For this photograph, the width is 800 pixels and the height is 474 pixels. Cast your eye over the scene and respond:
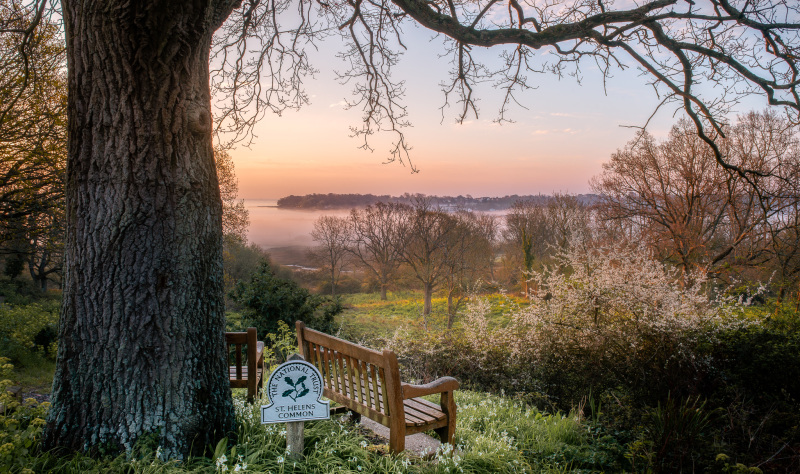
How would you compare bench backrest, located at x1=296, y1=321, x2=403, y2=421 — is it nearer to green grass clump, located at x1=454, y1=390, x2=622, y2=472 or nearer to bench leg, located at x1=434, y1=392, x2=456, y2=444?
bench leg, located at x1=434, y1=392, x2=456, y2=444

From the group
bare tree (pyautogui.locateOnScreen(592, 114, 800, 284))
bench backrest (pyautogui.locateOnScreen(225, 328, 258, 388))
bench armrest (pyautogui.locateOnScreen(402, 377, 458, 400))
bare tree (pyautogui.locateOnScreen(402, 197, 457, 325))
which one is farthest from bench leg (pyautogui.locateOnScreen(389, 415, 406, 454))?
bare tree (pyautogui.locateOnScreen(402, 197, 457, 325))

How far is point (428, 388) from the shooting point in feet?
11.6

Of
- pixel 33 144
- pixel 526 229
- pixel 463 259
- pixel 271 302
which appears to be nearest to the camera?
pixel 33 144

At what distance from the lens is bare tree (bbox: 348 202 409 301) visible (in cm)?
2325

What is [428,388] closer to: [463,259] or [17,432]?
[17,432]

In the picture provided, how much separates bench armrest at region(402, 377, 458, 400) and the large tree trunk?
1.45 metres

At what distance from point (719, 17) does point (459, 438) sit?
521 cm

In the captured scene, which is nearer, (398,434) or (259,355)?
(398,434)

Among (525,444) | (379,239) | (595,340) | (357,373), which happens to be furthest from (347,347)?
(379,239)

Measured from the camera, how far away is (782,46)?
532 cm

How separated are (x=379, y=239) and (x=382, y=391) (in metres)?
20.6

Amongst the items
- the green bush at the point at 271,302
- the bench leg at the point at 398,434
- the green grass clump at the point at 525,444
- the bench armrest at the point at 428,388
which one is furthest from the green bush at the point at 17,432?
the green bush at the point at 271,302

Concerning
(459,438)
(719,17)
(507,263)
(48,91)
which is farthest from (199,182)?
(507,263)

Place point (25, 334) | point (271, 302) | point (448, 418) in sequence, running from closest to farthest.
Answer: point (448, 418) < point (25, 334) < point (271, 302)
